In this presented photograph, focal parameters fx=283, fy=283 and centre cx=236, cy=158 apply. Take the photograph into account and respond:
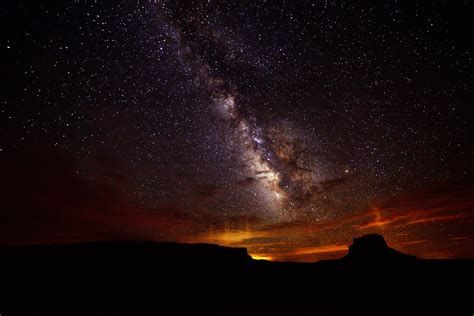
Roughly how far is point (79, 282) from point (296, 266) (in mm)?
18965

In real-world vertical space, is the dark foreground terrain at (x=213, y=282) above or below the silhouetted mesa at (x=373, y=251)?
below

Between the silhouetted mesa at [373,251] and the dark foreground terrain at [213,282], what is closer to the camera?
the dark foreground terrain at [213,282]

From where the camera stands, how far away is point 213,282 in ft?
82.7

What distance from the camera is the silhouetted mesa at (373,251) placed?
29109 millimetres

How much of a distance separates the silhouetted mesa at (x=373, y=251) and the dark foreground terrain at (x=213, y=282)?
11 cm

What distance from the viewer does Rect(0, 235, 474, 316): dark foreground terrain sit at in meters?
18.7

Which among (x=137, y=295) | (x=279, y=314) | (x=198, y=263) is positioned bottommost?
(x=279, y=314)

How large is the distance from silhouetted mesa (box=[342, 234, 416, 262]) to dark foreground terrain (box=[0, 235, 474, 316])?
11 cm

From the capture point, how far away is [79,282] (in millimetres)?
19812

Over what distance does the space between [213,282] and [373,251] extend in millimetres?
16933

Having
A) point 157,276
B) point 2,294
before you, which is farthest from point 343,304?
point 2,294

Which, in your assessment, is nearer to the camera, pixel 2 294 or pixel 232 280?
pixel 2 294

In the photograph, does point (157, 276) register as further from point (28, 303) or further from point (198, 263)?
point (28, 303)

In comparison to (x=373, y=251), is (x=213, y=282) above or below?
below
